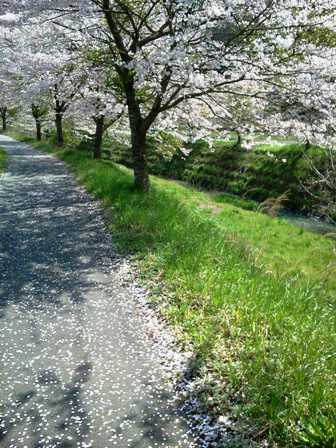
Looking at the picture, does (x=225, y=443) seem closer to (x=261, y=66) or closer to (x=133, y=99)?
(x=261, y=66)

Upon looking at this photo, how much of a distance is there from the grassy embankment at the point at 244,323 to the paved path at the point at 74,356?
640mm

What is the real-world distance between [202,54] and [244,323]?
25.1 ft

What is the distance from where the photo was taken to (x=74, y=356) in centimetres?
579

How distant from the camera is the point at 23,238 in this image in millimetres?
11008

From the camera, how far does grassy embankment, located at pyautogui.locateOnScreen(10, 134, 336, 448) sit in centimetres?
439

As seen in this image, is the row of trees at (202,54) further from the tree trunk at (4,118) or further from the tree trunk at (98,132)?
the tree trunk at (4,118)

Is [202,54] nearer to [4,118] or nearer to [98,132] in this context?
[98,132]

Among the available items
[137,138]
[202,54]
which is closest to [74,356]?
[202,54]

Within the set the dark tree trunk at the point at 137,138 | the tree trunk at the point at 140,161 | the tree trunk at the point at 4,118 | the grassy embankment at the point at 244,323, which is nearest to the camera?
the grassy embankment at the point at 244,323

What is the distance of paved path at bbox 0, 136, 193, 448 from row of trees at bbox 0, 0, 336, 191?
192 inches

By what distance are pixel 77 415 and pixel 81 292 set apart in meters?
3.33

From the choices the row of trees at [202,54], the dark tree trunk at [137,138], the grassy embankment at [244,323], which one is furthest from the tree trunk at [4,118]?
the grassy embankment at [244,323]

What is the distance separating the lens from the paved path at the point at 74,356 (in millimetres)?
4492

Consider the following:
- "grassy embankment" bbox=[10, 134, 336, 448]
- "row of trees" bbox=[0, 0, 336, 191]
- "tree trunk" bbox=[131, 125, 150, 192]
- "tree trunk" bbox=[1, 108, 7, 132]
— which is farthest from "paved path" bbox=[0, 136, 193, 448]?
"tree trunk" bbox=[1, 108, 7, 132]
